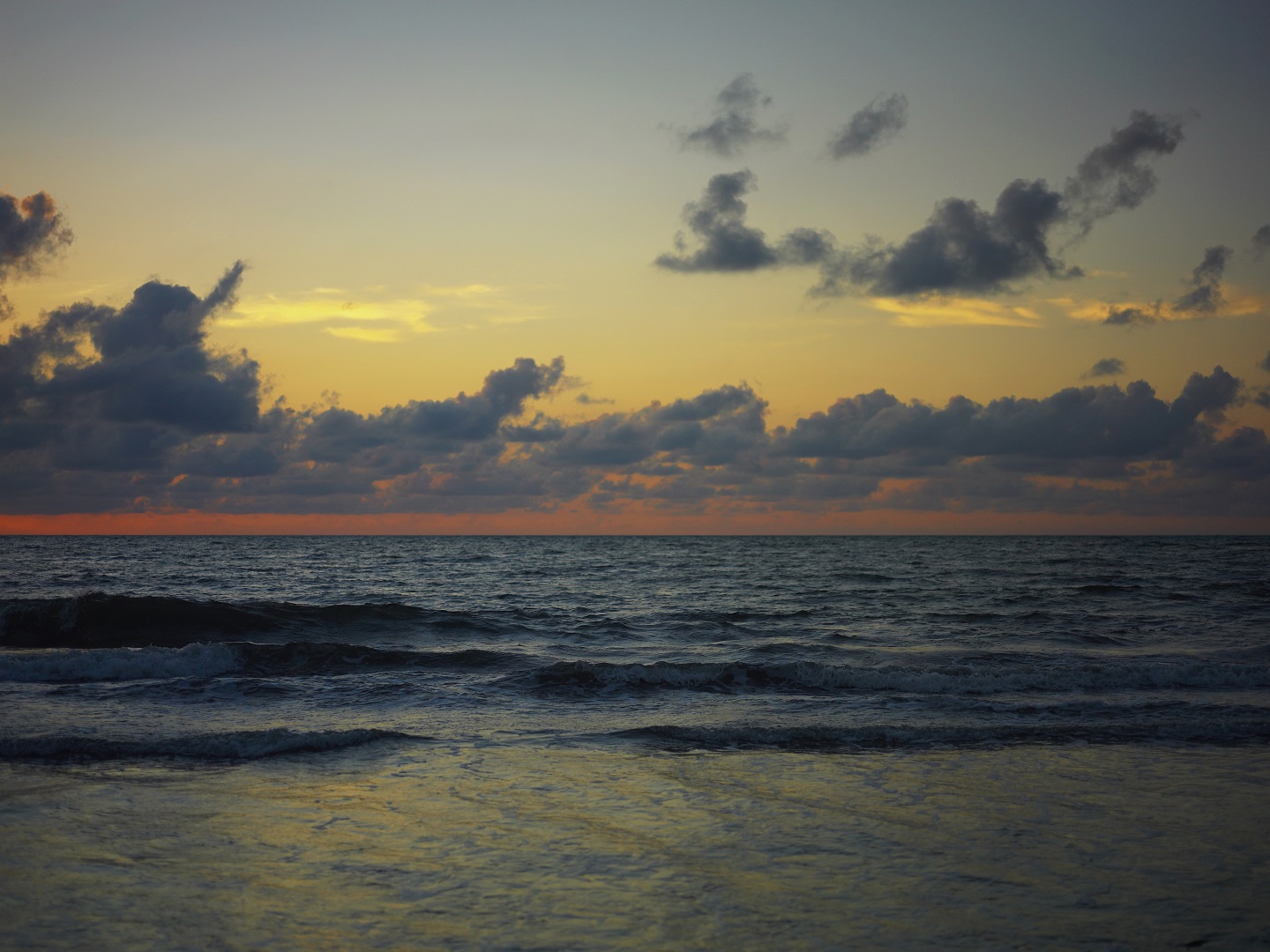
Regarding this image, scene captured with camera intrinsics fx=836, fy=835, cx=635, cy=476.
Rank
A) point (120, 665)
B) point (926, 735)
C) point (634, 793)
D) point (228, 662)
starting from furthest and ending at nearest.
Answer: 1. point (228, 662)
2. point (120, 665)
3. point (926, 735)
4. point (634, 793)

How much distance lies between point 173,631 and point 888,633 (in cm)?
2217

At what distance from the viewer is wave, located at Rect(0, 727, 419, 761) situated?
11.1 m

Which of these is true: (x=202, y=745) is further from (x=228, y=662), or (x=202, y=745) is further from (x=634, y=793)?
(x=228, y=662)

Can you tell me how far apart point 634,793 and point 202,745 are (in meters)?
6.40

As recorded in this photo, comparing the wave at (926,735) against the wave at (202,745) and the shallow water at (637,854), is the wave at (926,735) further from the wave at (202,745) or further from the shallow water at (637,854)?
the wave at (202,745)

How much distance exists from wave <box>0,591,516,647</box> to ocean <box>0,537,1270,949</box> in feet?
1.30

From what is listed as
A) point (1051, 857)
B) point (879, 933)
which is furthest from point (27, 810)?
point (1051, 857)

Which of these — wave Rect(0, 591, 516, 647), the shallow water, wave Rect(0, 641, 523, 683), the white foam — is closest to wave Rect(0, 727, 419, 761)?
the shallow water

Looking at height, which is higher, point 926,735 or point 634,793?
point 634,793

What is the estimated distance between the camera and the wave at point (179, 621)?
81.4 ft

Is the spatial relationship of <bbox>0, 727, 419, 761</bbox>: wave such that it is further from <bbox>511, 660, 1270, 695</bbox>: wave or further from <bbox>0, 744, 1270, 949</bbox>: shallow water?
<bbox>511, 660, 1270, 695</bbox>: wave

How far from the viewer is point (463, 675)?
19141 millimetres

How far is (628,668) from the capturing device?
18.9 metres

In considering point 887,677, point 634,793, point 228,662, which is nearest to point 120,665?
point 228,662
